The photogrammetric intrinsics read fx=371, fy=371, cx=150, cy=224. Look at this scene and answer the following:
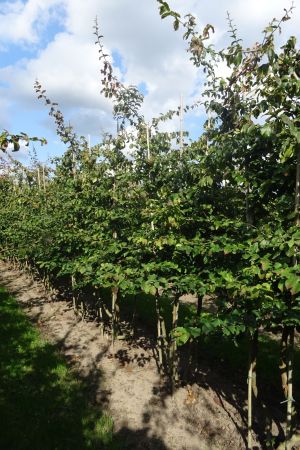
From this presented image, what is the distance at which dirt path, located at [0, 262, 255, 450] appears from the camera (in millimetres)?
4836

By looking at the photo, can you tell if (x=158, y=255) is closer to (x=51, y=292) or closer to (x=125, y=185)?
(x=125, y=185)

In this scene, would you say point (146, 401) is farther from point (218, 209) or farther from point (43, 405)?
point (218, 209)

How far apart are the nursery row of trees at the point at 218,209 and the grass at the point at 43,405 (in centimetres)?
142

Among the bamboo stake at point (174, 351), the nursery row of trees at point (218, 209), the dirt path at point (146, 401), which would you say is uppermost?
the nursery row of trees at point (218, 209)

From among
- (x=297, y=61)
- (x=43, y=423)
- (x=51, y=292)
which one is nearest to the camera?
(x=297, y=61)

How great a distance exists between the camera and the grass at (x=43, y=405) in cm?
464

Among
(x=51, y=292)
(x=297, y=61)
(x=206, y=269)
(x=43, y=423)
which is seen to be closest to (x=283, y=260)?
(x=206, y=269)

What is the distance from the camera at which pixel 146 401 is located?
5.62 m

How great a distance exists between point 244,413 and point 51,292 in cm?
726

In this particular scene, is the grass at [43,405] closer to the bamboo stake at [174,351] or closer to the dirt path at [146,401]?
the dirt path at [146,401]

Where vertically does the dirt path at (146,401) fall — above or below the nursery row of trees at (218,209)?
below

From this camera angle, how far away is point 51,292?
1113cm

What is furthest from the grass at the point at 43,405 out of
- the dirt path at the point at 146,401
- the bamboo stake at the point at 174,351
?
the bamboo stake at the point at 174,351

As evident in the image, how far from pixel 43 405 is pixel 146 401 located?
1.51 meters
